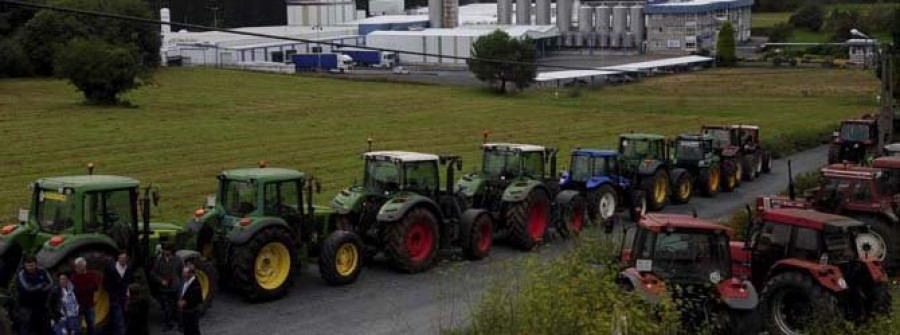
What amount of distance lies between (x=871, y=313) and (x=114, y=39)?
5293cm

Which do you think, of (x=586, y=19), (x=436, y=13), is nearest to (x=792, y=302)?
(x=586, y=19)

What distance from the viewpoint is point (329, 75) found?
73.0m

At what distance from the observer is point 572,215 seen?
1930 centimetres

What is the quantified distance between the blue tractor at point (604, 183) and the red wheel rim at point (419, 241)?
17.6 feet

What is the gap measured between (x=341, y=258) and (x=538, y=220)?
4.63m

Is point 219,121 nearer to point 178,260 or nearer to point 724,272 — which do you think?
point 178,260

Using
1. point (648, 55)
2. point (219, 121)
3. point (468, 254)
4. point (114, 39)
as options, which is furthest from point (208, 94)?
point (648, 55)

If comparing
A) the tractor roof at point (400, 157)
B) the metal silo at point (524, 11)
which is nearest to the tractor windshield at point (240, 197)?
the tractor roof at point (400, 157)

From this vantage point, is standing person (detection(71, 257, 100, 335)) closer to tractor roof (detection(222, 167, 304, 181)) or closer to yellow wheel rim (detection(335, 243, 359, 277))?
tractor roof (detection(222, 167, 304, 181))

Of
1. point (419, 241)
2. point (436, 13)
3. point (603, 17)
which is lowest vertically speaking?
point (419, 241)

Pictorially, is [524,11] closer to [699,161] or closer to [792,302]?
[699,161]

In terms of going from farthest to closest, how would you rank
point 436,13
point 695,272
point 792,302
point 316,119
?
point 436,13, point 316,119, point 792,302, point 695,272

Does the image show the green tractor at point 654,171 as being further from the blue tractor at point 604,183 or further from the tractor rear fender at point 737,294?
the tractor rear fender at point 737,294


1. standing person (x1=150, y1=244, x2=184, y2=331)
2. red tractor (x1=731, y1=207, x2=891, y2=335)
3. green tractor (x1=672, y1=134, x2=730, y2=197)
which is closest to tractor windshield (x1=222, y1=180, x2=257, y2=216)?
standing person (x1=150, y1=244, x2=184, y2=331)
